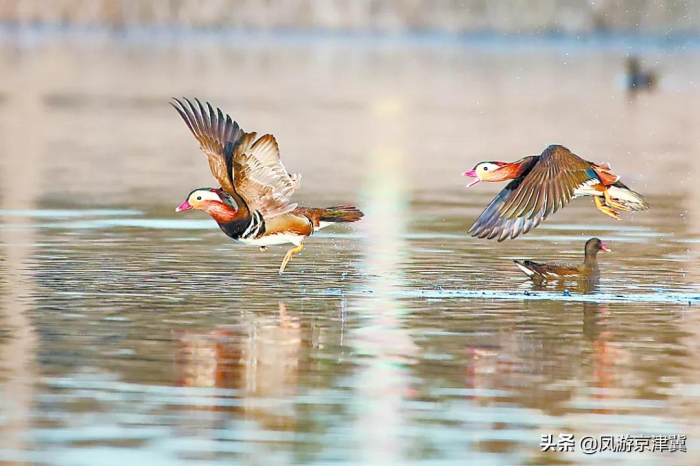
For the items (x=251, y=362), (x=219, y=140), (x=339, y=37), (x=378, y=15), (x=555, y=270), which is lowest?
(x=251, y=362)

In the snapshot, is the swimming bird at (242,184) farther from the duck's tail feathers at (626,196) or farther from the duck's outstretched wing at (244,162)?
the duck's tail feathers at (626,196)

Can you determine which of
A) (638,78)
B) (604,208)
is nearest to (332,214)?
(604,208)

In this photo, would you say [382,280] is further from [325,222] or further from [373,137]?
[373,137]

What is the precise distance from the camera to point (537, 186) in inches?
572

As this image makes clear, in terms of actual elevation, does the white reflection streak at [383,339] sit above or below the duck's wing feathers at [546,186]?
below

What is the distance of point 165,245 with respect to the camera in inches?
731

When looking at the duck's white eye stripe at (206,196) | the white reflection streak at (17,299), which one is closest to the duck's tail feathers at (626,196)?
the duck's white eye stripe at (206,196)

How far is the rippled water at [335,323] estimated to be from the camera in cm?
1047

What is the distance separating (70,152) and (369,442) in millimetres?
23276

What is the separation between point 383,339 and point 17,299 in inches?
120

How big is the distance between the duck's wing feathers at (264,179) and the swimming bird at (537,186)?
1351mm

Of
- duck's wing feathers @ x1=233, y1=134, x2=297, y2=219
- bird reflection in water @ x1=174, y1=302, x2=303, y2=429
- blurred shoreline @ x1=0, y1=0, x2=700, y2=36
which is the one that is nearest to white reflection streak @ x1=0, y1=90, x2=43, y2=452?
bird reflection in water @ x1=174, y1=302, x2=303, y2=429

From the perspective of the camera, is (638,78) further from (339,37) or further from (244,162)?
(339,37)

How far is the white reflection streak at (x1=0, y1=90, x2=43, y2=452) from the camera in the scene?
10.7 m
